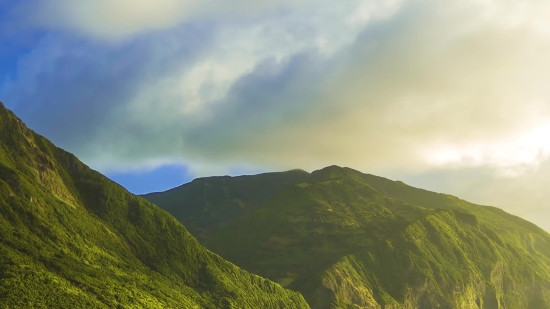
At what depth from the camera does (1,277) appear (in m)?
162

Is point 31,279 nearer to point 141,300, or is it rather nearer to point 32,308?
point 32,308

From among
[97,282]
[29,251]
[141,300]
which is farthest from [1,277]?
[141,300]

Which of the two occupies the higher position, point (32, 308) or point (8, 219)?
point (8, 219)

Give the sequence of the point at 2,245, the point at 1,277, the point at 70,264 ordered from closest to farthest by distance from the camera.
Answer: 1. the point at 1,277
2. the point at 2,245
3. the point at 70,264

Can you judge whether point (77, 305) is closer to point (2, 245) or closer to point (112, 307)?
point (112, 307)

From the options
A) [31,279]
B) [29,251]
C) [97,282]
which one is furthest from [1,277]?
[97,282]

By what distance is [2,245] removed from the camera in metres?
176

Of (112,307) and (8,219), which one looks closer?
(112,307)

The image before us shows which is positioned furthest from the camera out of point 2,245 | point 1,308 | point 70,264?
point 70,264

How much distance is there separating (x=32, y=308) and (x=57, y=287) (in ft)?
51.1

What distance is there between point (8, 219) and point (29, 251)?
19.2m

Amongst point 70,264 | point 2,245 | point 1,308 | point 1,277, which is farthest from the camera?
point 70,264

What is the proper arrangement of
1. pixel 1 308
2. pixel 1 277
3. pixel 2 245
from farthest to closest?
pixel 2 245, pixel 1 277, pixel 1 308

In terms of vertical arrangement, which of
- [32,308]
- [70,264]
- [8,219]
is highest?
[8,219]
